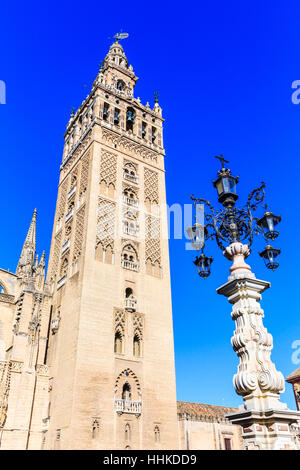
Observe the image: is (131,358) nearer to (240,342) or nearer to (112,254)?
(112,254)

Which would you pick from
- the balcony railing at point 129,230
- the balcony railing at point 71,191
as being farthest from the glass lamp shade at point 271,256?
the balcony railing at point 71,191

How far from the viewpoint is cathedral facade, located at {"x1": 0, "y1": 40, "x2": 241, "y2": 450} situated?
60.4 ft

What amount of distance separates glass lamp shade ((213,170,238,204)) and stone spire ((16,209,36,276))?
67.4ft

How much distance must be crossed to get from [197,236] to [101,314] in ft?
43.0

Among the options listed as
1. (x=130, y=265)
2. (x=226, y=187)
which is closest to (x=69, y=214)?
(x=130, y=265)

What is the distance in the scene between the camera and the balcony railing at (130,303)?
69.7 feet

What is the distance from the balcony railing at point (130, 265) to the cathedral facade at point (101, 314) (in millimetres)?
61

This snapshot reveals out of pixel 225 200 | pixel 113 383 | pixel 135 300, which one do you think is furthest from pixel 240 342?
pixel 135 300

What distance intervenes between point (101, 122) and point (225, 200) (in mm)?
20648

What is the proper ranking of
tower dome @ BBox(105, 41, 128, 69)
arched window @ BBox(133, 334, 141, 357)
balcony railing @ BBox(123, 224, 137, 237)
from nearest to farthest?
arched window @ BBox(133, 334, 141, 357) → balcony railing @ BBox(123, 224, 137, 237) → tower dome @ BBox(105, 41, 128, 69)

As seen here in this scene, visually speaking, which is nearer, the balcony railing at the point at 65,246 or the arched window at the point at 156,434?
the arched window at the point at 156,434

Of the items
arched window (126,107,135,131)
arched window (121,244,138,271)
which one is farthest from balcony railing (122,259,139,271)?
arched window (126,107,135,131)

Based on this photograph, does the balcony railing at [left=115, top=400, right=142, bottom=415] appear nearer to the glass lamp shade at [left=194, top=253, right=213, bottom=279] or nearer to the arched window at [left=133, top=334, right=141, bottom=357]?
the arched window at [left=133, top=334, right=141, bottom=357]

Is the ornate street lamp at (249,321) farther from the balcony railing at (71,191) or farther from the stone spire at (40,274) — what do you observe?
the balcony railing at (71,191)
